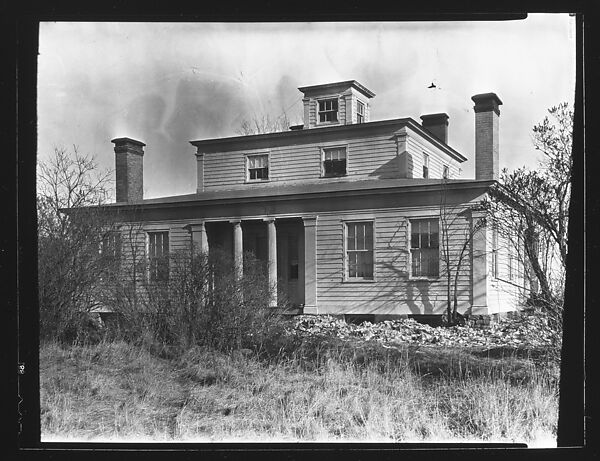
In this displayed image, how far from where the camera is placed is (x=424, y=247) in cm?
620

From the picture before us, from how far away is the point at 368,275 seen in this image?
6367 millimetres

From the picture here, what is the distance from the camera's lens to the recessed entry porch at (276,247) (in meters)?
6.05

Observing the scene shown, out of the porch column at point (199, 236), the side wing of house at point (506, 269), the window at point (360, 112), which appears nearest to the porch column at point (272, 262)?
the porch column at point (199, 236)

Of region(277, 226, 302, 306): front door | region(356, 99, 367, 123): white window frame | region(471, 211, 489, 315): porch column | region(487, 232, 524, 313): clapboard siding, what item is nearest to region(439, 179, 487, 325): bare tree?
region(471, 211, 489, 315): porch column

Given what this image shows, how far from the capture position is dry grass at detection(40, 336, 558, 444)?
5.24 meters

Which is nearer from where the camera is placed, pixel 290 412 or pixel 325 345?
pixel 290 412

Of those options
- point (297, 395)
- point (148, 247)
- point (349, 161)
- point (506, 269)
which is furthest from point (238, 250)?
point (506, 269)

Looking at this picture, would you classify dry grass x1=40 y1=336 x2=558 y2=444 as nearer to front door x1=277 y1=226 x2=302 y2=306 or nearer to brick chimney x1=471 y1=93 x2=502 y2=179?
front door x1=277 y1=226 x2=302 y2=306

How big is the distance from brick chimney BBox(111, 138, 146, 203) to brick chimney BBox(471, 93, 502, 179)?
3.80 metres

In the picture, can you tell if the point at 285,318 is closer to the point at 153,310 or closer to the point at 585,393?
the point at 153,310

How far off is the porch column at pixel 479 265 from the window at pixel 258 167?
8.25 feet

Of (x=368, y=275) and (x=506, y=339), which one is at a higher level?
(x=368, y=275)

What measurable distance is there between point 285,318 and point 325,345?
Result: 62 centimetres
